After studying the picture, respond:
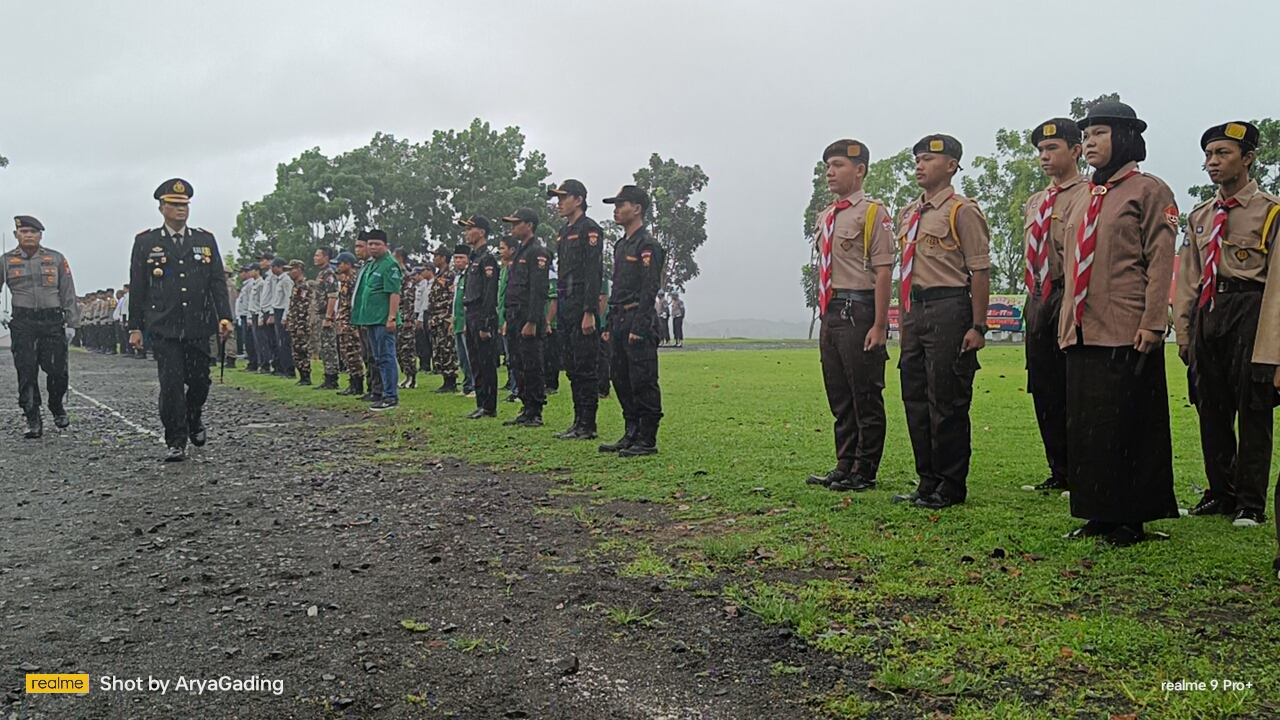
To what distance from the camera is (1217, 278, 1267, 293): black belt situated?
5.36m

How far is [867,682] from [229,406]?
1136cm

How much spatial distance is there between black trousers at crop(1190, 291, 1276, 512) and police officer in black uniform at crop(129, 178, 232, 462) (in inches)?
285

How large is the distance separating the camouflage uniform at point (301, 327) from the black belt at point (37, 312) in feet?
21.7

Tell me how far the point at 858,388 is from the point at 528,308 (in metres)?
4.42

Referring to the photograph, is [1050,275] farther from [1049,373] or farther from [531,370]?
[531,370]

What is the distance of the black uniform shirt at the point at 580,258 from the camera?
29.0 feet

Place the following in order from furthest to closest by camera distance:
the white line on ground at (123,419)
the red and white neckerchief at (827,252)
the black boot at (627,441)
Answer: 1. the white line on ground at (123,419)
2. the black boot at (627,441)
3. the red and white neckerchief at (827,252)

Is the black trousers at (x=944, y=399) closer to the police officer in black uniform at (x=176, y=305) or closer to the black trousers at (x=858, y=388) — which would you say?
the black trousers at (x=858, y=388)

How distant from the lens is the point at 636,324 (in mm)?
7945

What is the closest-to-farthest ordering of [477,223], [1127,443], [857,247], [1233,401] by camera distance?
1. [1127,443]
2. [1233,401]
3. [857,247]
4. [477,223]

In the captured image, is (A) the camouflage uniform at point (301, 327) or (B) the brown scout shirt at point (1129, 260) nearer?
(B) the brown scout shirt at point (1129, 260)

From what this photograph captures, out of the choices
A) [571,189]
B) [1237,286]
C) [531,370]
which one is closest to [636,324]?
[571,189]

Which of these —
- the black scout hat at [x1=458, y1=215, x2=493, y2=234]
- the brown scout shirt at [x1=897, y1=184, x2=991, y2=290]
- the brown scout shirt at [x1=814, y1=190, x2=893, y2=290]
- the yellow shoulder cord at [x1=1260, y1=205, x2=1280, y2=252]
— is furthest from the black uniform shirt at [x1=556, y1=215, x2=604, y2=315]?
the yellow shoulder cord at [x1=1260, y1=205, x2=1280, y2=252]

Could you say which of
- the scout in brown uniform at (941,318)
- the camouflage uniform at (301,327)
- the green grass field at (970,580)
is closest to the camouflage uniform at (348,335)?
the camouflage uniform at (301,327)
